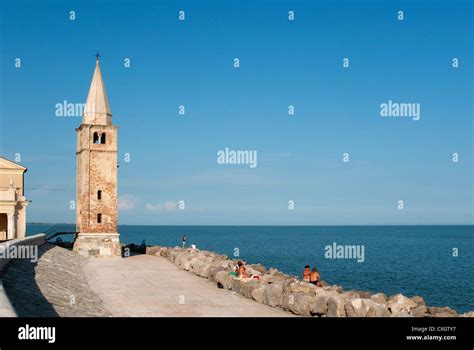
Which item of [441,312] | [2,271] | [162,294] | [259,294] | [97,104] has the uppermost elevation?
[97,104]

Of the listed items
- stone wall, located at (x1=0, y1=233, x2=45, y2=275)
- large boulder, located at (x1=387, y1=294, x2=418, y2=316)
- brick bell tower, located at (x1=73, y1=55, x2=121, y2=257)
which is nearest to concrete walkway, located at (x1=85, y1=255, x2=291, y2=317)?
stone wall, located at (x1=0, y1=233, x2=45, y2=275)

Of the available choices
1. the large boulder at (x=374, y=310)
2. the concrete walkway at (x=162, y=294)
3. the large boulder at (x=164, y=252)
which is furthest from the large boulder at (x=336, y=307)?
the large boulder at (x=164, y=252)

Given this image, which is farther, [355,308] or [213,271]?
[213,271]

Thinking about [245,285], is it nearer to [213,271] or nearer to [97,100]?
[213,271]

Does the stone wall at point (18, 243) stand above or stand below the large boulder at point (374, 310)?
above

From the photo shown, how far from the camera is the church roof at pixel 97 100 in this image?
135 feet

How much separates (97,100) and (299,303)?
26404mm

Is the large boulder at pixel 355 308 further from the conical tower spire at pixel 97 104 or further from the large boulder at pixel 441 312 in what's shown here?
the conical tower spire at pixel 97 104

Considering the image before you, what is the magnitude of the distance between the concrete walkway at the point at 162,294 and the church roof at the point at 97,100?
11114mm

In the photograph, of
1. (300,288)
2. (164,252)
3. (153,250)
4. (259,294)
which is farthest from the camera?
(153,250)

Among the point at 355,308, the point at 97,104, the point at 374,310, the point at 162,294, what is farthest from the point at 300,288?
the point at 97,104

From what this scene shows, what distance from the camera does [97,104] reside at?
41250mm
